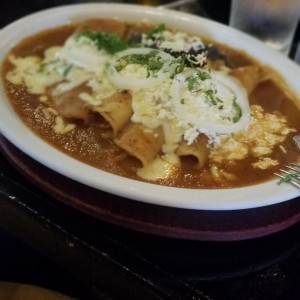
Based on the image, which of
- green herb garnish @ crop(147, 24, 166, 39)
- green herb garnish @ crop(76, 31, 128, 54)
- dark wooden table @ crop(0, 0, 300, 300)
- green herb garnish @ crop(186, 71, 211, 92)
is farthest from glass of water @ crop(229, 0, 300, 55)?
→ dark wooden table @ crop(0, 0, 300, 300)

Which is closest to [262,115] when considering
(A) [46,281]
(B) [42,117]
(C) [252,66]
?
(C) [252,66]

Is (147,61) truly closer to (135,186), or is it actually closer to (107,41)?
(107,41)

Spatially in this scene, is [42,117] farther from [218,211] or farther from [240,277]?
[240,277]

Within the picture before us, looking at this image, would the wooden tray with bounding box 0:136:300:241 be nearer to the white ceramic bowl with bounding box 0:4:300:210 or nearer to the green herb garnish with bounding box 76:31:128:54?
the white ceramic bowl with bounding box 0:4:300:210

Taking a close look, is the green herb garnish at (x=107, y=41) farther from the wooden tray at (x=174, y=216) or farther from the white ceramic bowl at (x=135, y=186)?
the wooden tray at (x=174, y=216)

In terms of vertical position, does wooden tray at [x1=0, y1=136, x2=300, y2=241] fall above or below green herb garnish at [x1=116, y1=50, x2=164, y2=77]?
below

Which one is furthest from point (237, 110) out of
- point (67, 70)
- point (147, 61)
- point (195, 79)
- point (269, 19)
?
point (269, 19)
